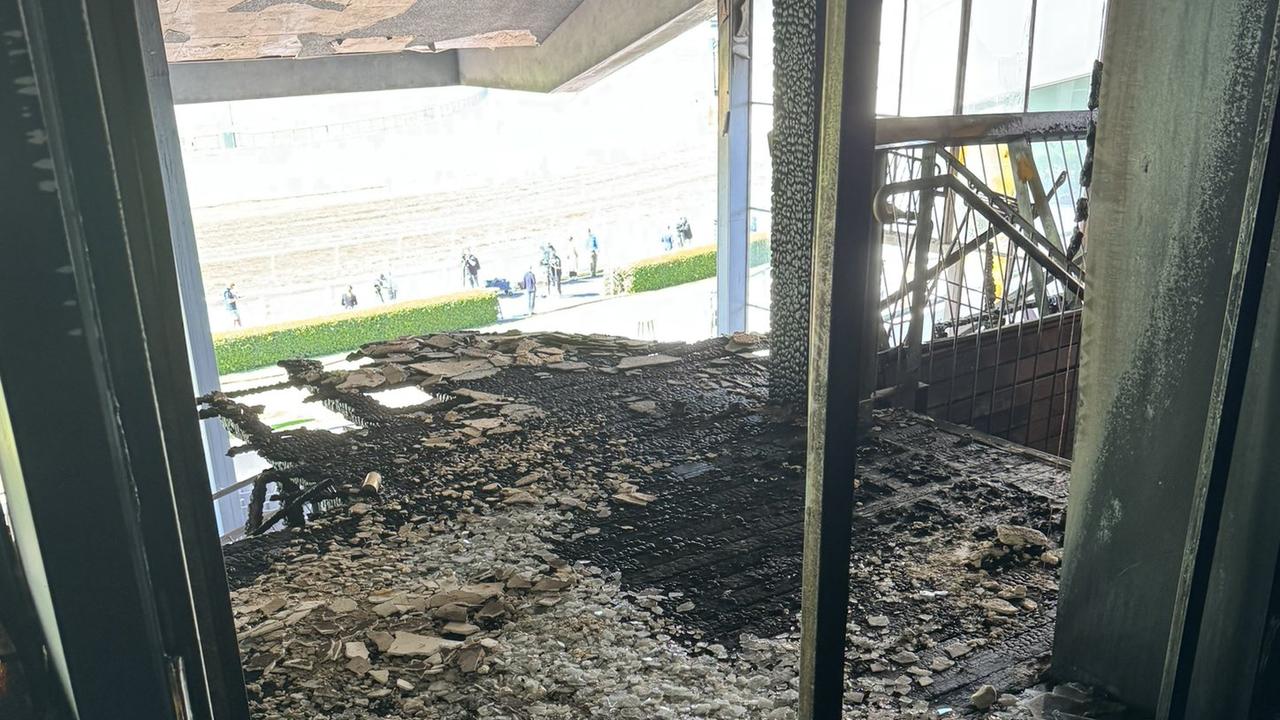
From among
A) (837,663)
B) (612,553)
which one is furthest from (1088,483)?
(612,553)

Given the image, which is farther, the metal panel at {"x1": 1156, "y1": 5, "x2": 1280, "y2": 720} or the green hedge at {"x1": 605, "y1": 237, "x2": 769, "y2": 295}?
the green hedge at {"x1": 605, "y1": 237, "x2": 769, "y2": 295}

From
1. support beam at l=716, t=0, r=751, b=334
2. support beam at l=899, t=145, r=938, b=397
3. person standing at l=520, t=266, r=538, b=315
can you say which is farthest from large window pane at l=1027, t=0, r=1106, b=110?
person standing at l=520, t=266, r=538, b=315

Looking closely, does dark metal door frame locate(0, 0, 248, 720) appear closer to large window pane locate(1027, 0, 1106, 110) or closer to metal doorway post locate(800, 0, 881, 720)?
metal doorway post locate(800, 0, 881, 720)

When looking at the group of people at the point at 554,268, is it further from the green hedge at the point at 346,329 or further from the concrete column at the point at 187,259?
the concrete column at the point at 187,259

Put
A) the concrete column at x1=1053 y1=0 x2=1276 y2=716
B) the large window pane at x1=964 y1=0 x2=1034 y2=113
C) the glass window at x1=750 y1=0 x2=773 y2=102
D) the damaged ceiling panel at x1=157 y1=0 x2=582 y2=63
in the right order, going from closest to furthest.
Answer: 1. the concrete column at x1=1053 y1=0 x2=1276 y2=716
2. the damaged ceiling panel at x1=157 y1=0 x2=582 y2=63
3. the large window pane at x1=964 y1=0 x2=1034 y2=113
4. the glass window at x1=750 y1=0 x2=773 y2=102

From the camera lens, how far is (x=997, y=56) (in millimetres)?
13234

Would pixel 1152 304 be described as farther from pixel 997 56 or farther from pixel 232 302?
pixel 232 302

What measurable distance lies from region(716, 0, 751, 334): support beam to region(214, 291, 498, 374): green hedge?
9.14 meters

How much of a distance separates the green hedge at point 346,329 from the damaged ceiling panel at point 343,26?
7.96m

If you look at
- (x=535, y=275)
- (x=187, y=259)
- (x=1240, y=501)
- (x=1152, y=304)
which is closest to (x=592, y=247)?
(x=535, y=275)

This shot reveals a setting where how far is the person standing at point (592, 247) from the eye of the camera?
1070 inches

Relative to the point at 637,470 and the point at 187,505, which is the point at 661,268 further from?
the point at 187,505

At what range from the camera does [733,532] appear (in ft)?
14.8

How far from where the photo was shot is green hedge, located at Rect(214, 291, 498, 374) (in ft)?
74.7
